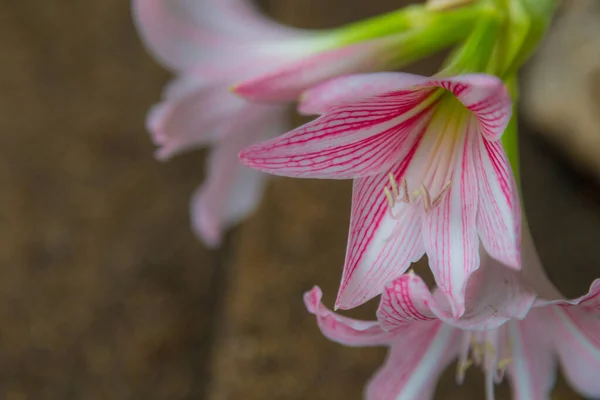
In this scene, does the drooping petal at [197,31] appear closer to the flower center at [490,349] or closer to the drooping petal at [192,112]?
the drooping petal at [192,112]

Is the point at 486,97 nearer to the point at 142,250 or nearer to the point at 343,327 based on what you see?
the point at 343,327

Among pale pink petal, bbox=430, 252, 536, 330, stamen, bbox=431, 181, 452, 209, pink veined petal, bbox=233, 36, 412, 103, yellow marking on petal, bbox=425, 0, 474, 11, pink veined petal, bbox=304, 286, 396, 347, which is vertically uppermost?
yellow marking on petal, bbox=425, 0, 474, 11

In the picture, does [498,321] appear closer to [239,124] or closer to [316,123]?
[316,123]

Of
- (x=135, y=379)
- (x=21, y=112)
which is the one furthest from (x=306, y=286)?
(x=21, y=112)

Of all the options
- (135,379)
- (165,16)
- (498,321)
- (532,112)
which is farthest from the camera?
(532,112)

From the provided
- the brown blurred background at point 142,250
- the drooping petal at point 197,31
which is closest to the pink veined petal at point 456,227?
the drooping petal at point 197,31

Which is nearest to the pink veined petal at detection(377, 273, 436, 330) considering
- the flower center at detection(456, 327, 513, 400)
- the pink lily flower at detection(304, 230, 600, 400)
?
the pink lily flower at detection(304, 230, 600, 400)

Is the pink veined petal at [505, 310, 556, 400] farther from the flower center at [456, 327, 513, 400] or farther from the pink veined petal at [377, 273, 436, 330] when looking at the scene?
the pink veined petal at [377, 273, 436, 330]
